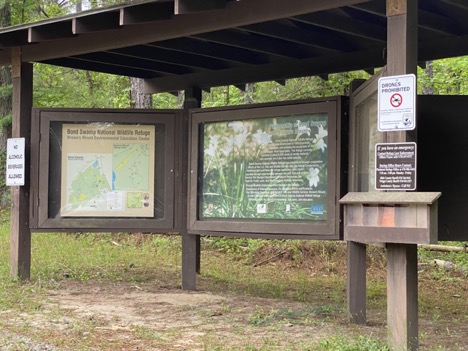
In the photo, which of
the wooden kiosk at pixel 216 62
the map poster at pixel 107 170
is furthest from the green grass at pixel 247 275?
the map poster at pixel 107 170

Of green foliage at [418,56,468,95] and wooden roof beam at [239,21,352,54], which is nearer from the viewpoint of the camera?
wooden roof beam at [239,21,352,54]

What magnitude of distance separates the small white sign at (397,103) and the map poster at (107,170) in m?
4.68

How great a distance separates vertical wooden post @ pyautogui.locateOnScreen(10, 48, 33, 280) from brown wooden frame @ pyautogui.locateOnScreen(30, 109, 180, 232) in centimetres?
16

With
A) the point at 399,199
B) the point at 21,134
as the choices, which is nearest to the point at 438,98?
the point at 399,199

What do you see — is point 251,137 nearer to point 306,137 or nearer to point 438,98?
point 306,137

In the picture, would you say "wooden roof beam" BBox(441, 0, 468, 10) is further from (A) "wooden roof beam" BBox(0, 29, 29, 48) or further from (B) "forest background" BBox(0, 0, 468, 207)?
(B) "forest background" BBox(0, 0, 468, 207)

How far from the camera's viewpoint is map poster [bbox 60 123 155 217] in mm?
9734

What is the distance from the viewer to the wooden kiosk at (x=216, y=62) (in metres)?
7.30

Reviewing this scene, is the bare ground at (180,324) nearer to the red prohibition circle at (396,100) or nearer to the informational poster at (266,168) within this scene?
the informational poster at (266,168)

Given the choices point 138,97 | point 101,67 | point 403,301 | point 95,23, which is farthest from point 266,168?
point 138,97

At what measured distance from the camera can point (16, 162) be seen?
9789 mm

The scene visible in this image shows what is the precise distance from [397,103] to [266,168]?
325 centimetres

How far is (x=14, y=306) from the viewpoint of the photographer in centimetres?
784

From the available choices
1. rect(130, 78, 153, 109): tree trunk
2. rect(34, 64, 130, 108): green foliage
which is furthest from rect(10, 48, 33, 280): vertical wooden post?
rect(34, 64, 130, 108): green foliage
